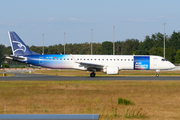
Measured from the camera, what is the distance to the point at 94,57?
130 ft

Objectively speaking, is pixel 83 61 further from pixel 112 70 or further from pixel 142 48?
pixel 142 48

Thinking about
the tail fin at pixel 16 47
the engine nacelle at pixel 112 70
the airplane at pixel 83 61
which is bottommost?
the engine nacelle at pixel 112 70

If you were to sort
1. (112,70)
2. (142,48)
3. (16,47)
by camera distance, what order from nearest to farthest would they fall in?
1. (112,70)
2. (16,47)
3. (142,48)

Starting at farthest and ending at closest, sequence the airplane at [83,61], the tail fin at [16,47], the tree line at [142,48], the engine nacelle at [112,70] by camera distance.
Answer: the tree line at [142,48] → the tail fin at [16,47] → the airplane at [83,61] → the engine nacelle at [112,70]

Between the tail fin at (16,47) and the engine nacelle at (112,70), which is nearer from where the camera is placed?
the engine nacelle at (112,70)

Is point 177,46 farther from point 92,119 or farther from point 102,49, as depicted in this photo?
point 92,119

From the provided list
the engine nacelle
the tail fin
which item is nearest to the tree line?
the engine nacelle

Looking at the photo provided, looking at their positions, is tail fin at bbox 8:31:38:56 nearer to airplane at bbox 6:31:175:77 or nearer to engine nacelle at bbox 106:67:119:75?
airplane at bbox 6:31:175:77

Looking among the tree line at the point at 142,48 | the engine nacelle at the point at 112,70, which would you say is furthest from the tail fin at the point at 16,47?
the tree line at the point at 142,48

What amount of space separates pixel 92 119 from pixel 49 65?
30952mm

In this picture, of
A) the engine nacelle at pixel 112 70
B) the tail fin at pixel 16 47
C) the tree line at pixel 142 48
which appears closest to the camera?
the engine nacelle at pixel 112 70

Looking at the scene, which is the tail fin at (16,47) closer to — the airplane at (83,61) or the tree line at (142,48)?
the airplane at (83,61)

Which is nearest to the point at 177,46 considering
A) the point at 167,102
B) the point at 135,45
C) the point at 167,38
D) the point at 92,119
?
the point at 167,38

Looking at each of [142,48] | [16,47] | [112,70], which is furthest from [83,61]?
[142,48]
